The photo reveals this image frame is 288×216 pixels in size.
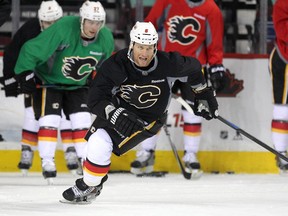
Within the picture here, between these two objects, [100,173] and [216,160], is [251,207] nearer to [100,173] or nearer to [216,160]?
[100,173]

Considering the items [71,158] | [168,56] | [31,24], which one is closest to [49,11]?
[31,24]

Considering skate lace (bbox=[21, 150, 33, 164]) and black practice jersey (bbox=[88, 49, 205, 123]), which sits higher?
black practice jersey (bbox=[88, 49, 205, 123])

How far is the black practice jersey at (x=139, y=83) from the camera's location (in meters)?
5.41

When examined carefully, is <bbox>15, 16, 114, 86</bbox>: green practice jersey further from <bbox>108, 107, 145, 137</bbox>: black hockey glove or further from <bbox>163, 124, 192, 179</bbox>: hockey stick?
<bbox>108, 107, 145, 137</bbox>: black hockey glove

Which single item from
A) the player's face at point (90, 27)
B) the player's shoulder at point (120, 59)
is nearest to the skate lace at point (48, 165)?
the player's face at point (90, 27)

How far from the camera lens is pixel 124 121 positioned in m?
5.27

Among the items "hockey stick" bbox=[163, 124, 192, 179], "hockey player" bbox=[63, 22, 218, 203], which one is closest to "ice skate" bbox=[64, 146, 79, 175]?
"hockey stick" bbox=[163, 124, 192, 179]

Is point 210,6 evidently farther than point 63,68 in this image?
Yes

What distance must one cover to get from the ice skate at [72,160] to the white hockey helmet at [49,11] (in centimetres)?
93

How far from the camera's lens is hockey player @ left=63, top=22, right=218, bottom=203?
539 centimetres

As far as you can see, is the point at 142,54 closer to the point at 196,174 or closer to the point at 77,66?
the point at 77,66

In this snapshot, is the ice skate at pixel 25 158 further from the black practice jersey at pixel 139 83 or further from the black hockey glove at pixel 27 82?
the black practice jersey at pixel 139 83

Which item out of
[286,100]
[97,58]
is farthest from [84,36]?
[286,100]

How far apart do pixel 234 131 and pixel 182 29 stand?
0.89m
